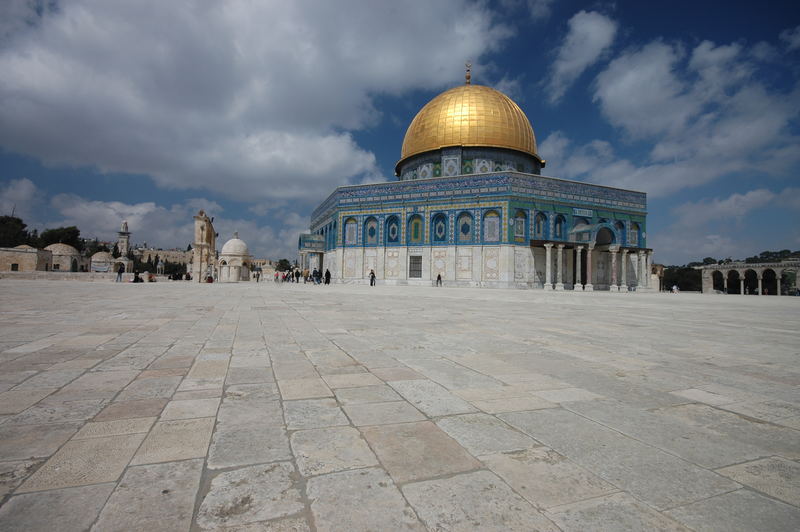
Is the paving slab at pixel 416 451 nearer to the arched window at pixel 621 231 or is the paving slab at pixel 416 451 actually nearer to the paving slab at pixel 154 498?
the paving slab at pixel 154 498

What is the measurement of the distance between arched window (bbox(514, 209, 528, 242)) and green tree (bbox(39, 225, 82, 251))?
71904 mm

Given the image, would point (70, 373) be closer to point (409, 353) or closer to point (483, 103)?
point (409, 353)

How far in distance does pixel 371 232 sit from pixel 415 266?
4.70 m

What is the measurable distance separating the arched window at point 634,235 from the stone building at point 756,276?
15.8 meters

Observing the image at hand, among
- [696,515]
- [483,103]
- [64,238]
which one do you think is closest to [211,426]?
[696,515]

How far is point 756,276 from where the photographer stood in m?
45.6

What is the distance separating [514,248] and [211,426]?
88.8 feet

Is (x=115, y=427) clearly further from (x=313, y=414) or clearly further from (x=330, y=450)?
(x=330, y=450)

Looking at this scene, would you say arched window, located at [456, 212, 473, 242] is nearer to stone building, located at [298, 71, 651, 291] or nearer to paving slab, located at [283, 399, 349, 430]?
stone building, located at [298, 71, 651, 291]

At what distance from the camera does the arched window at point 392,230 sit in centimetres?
3116

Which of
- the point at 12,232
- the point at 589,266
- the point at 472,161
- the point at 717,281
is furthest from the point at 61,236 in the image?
the point at 717,281

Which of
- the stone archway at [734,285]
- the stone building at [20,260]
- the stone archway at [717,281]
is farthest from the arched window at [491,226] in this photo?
the stone building at [20,260]

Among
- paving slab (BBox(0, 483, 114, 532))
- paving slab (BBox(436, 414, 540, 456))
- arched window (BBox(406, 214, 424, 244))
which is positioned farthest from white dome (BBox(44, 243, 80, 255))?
paving slab (BBox(436, 414, 540, 456))

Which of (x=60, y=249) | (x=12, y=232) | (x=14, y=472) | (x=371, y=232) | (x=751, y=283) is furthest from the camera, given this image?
(x=12, y=232)
